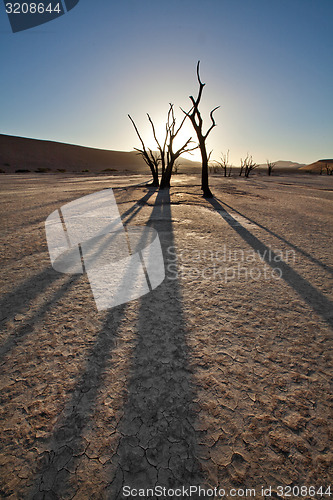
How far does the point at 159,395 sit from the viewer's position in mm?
847

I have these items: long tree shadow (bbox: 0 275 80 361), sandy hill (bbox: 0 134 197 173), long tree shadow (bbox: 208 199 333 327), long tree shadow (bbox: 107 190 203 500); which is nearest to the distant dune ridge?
sandy hill (bbox: 0 134 197 173)

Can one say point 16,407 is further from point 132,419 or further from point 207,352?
point 207,352

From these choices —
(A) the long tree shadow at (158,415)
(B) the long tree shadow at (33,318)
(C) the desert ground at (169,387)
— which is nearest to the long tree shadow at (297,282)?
(C) the desert ground at (169,387)

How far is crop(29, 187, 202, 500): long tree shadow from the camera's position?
632 mm

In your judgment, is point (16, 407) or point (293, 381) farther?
point (293, 381)

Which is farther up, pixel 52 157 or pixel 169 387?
pixel 52 157

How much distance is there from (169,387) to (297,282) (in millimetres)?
1316

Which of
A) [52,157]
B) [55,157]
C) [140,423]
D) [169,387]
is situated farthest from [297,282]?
[55,157]

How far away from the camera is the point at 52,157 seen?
3978cm

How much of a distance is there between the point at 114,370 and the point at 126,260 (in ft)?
3.57

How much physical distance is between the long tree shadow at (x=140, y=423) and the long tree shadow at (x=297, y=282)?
89 cm

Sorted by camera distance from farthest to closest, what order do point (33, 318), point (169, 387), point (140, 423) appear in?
1. point (33, 318)
2. point (169, 387)
3. point (140, 423)

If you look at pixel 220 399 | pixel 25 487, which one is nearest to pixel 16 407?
pixel 25 487

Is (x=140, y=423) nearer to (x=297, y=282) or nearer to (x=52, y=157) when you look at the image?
(x=297, y=282)
